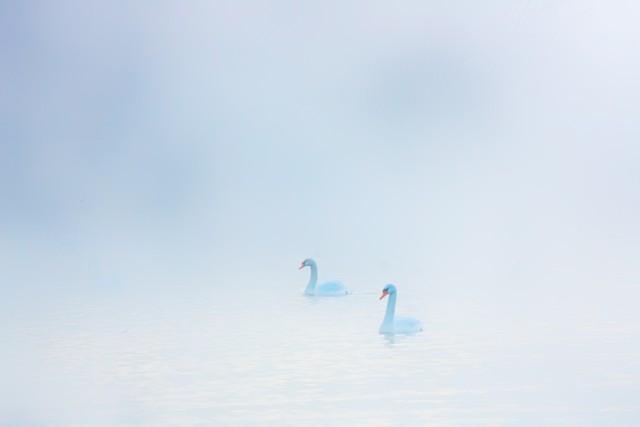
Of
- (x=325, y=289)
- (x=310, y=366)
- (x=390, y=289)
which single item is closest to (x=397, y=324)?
(x=390, y=289)

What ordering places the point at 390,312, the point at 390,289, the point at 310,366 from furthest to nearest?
the point at 390,289
the point at 390,312
the point at 310,366

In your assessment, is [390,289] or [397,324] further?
[390,289]

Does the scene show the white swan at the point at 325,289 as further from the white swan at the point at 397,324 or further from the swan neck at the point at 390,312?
the white swan at the point at 397,324

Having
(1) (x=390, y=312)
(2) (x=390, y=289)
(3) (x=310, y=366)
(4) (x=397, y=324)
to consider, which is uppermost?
(2) (x=390, y=289)

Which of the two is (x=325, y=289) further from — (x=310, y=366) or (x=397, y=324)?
(x=310, y=366)

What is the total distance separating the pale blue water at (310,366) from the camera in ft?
38.0

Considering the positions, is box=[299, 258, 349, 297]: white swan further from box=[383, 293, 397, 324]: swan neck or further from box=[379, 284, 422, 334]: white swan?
box=[379, 284, 422, 334]: white swan

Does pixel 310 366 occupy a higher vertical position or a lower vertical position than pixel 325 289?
lower

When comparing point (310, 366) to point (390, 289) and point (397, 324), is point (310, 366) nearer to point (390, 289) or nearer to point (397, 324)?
point (397, 324)

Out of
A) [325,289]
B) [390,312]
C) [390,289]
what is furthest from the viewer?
[325,289]

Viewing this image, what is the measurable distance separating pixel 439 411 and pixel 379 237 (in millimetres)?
15195

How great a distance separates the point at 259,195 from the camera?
45.7 meters

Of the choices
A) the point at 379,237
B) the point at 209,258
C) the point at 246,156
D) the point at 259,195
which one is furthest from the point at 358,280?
the point at 246,156

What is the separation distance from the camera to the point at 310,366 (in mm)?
13188
